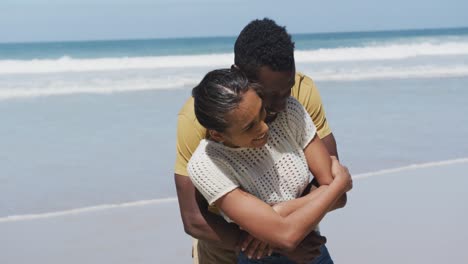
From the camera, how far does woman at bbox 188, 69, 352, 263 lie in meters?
2.13

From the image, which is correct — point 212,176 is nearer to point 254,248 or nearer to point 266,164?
point 266,164

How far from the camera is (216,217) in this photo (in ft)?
8.26

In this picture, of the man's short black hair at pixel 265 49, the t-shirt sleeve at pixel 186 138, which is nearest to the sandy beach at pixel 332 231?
the t-shirt sleeve at pixel 186 138

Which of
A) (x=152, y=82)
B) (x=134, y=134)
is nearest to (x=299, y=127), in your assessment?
(x=134, y=134)

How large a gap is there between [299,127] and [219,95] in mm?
349

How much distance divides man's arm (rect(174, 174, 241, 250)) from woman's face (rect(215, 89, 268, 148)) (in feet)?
1.33

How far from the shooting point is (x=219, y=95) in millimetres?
2115

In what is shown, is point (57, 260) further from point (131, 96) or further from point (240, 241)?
point (131, 96)

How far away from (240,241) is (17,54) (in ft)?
130

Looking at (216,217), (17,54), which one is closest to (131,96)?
(216,217)

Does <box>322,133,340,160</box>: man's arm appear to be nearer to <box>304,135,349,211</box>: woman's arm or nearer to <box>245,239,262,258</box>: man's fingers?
<box>304,135,349,211</box>: woman's arm

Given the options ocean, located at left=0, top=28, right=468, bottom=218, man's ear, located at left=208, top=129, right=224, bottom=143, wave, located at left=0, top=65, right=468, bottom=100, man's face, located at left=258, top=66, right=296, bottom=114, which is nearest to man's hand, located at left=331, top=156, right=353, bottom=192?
man's face, located at left=258, top=66, right=296, bottom=114

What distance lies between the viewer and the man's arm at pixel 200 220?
2.47 m

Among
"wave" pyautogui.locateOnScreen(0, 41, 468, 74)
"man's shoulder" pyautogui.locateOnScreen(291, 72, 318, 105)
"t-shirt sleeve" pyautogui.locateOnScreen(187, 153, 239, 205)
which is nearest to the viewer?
"t-shirt sleeve" pyautogui.locateOnScreen(187, 153, 239, 205)
